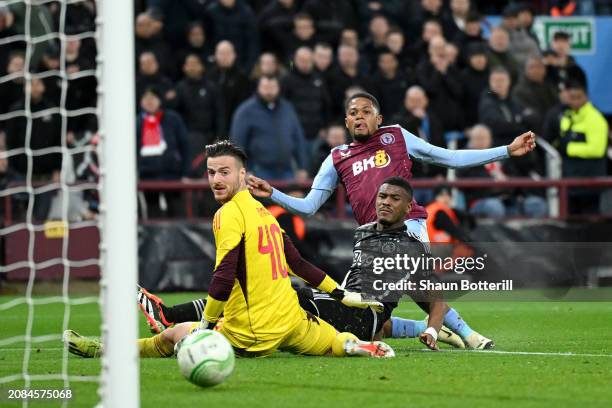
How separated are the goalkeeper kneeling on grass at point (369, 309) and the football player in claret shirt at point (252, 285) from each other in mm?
495

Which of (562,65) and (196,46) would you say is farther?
(562,65)

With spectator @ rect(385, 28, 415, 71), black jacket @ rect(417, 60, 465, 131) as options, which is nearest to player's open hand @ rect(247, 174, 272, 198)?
black jacket @ rect(417, 60, 465, 131)

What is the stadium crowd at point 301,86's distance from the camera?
15.1m

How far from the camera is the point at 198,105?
51.4ft

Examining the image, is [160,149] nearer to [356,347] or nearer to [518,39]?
[518,39]

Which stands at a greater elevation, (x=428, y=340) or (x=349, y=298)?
(x=349, y=298)

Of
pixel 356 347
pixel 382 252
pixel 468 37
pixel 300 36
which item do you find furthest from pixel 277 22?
pixel 356 347

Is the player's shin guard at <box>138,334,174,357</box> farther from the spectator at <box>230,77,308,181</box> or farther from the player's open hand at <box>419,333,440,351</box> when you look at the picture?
the spectator at <box>230,77,308,181</box>

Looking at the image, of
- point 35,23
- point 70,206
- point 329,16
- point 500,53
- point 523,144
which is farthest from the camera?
point 329,16

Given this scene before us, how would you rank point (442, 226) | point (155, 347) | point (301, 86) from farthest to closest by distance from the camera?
point (301, 86), point (442, 226), point (155, 347)

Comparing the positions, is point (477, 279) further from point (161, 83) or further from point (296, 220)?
point (161, 83)

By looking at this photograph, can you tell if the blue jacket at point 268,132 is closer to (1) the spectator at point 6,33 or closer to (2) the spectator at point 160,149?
(2) the spectator at point 160,149

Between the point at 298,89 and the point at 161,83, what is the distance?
1828 millimetres

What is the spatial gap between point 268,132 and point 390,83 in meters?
2.16
